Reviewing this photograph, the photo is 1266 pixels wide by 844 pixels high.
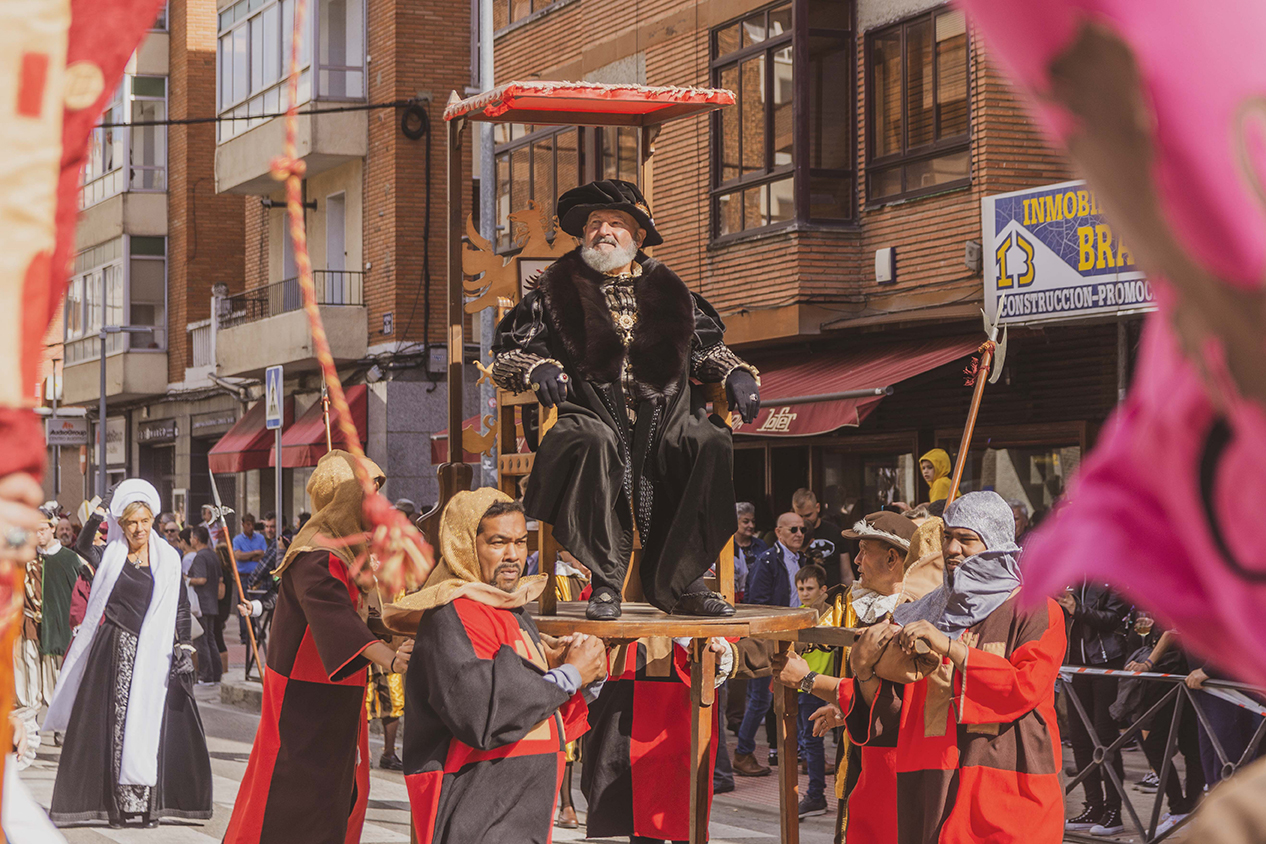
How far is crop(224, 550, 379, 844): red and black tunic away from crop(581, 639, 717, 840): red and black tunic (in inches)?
57.3

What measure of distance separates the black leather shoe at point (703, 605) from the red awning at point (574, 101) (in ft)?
7.73

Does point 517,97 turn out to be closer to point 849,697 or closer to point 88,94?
point 849,697

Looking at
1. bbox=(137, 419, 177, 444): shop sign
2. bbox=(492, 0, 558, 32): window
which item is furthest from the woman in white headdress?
bbox=(137, 419, 177, 444): shop sign

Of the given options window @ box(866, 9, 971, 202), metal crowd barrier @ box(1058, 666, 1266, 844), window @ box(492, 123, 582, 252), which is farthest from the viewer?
window @ box(492, 123, 582, 252)

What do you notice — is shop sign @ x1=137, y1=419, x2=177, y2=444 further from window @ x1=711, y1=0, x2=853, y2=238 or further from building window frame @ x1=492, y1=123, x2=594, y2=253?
window @ x1=711, y1=0, x2=853, y2=238

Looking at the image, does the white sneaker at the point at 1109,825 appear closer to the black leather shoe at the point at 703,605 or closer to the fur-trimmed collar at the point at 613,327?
the black leather shoe at the point at 703,605

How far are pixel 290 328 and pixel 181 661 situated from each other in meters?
17.3

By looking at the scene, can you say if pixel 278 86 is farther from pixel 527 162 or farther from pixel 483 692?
pixel 483 692

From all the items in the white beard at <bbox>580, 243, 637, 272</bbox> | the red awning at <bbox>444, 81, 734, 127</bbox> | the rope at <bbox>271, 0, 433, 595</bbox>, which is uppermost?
the red awning at <bbox>444, 81, 734, 127</bbox>

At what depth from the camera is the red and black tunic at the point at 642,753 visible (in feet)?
24.1

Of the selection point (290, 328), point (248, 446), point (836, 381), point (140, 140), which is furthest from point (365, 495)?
point (140, 140)

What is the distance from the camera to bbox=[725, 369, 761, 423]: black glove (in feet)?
20.3

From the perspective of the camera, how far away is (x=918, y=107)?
15438 millimetres

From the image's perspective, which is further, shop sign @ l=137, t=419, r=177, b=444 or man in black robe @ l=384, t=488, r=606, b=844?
shop sign @ l=137, t=419, r=177, b=444
